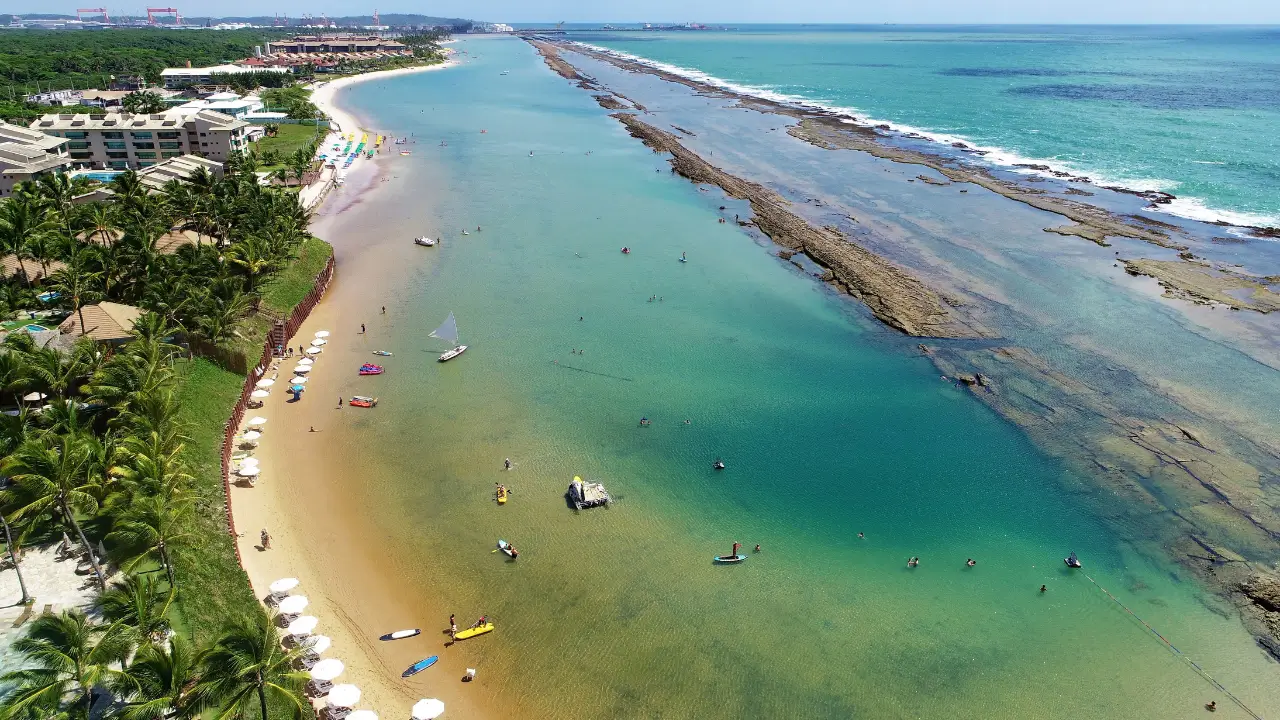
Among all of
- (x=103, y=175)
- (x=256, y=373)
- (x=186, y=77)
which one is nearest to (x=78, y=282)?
(x=256, y=373)

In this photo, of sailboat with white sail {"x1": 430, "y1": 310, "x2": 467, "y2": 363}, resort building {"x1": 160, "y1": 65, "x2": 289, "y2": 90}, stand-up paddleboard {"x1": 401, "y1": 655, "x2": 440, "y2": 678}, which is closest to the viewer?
stand-up paddleboard {"x1": 401, "y1": 655, "x2": 440, "y2": 678}

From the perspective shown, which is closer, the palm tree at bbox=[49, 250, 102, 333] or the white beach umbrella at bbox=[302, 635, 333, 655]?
the white beach umbrella at bbox=[302, 635, 333, 655]

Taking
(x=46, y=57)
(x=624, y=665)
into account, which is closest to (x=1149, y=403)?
(x=624, y=665)

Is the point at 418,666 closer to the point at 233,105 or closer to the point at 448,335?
the point at 448,335

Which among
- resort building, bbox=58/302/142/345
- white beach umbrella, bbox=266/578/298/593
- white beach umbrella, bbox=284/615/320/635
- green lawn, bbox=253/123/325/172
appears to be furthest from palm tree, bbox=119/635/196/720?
green lawn, bbox=253/123/325/172

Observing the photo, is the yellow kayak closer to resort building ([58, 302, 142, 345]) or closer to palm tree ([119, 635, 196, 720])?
palm tree ([119, 635, 196, 720])

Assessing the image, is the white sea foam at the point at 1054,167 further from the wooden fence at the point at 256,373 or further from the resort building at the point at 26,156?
the resort building at the point at 26,156

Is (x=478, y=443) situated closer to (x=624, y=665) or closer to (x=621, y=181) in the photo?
(x=624, y=665)
